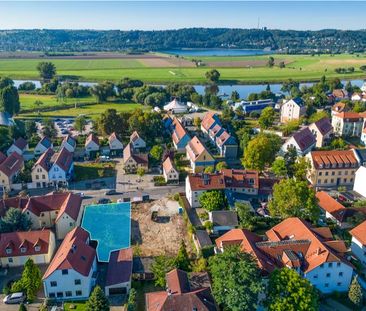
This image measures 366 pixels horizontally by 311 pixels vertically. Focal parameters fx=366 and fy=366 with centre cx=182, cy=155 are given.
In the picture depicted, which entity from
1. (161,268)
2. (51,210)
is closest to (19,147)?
(51,210)

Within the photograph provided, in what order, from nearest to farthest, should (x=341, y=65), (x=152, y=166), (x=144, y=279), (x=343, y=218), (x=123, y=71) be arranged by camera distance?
(x=144, y=279), (x=343, y=218), (x=152, y=166), (x=123, y=71), (x=341, y=65)

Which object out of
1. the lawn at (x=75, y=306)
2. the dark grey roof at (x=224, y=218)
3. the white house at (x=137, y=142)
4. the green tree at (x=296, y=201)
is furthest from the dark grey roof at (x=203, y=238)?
the white house at (x=137, y=142)

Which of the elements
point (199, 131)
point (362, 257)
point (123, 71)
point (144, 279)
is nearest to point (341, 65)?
point (123, 71)

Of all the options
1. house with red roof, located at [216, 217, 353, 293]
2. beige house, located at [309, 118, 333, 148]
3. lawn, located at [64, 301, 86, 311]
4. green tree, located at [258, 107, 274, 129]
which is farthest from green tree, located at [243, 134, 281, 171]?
lawn, located at [64, 301, 86, 311]

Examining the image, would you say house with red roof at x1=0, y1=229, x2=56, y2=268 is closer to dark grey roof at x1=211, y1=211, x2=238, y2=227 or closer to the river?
dark grey roof at x1=211, y1=211, x2=238, y2=227

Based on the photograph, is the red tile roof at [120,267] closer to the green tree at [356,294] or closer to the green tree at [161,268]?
the green tree at [161,268]

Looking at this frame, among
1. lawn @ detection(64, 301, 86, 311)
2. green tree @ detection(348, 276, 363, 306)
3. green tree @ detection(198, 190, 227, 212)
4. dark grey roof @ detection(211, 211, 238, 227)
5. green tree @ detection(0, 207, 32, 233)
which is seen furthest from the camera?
green tree @ detection(198, 190, 227, 212)

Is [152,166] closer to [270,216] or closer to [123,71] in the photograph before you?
[270,216]
